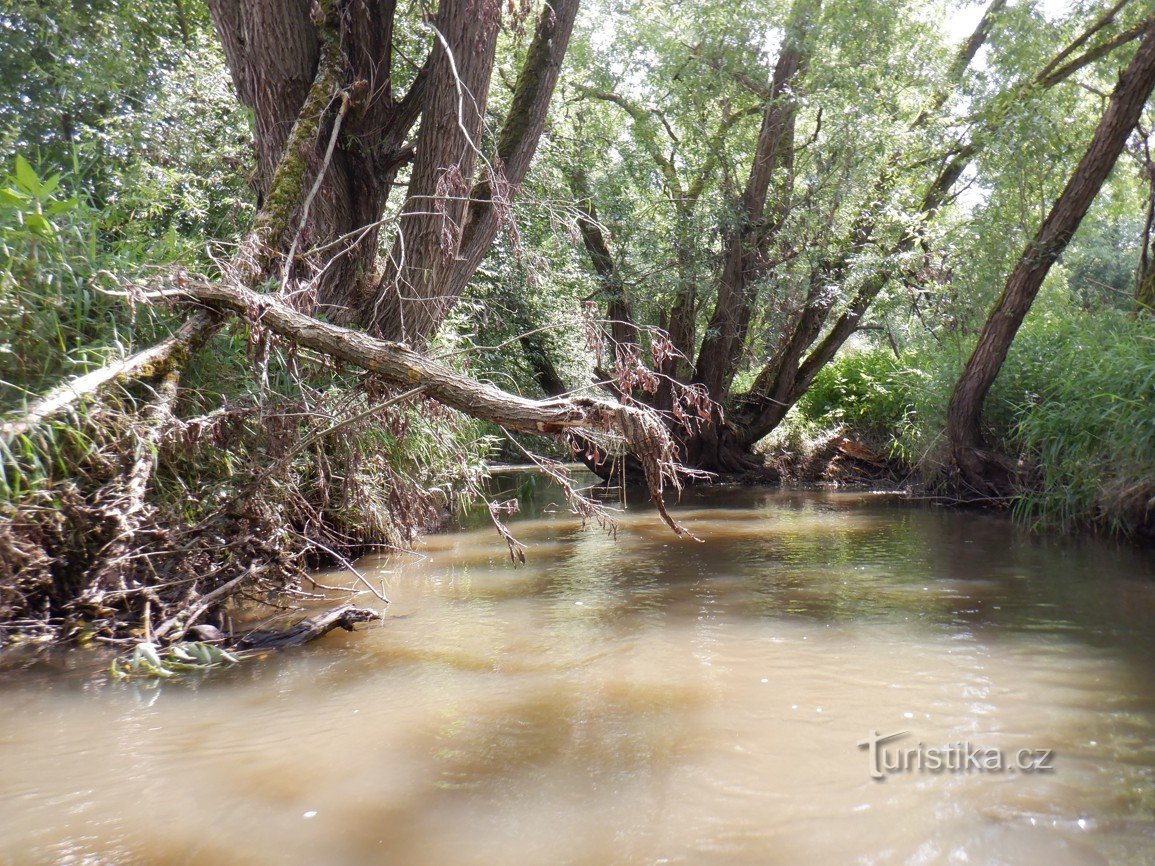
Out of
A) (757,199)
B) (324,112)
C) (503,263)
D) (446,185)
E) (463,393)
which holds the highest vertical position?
(757,199)

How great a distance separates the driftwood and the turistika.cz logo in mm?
2520

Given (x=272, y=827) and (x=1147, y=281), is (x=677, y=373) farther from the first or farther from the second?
(x=272, y=827)

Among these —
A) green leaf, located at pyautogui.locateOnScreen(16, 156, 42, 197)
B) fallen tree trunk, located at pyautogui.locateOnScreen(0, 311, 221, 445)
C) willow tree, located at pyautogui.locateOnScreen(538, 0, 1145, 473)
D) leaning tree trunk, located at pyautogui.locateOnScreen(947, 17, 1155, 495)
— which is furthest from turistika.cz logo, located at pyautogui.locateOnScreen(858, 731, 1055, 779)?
willow tree, located at pyautogui.locateOnScreen(538, 0, 1145, 473)

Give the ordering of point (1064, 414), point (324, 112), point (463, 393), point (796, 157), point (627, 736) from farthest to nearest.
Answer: point (796, 157) → point (1064, 414) → point (324, 112) → point (463, 393) → point (627, 736)

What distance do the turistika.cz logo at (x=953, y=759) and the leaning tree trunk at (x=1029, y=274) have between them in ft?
22.1

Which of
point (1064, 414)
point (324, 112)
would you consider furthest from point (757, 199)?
point (324, 112)

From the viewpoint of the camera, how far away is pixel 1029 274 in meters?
8.09

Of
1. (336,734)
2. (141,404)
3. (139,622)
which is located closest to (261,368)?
(141,404)

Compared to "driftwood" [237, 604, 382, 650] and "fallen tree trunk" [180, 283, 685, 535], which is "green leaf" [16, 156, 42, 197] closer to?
"fallen tree trunk" [180, 283, 685, 535]

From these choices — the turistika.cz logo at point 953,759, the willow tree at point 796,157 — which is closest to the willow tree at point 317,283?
the turistika.cz logo at point 953,759

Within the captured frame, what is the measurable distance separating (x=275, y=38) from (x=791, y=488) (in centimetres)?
872

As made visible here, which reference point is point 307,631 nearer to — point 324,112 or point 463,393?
point 463,393

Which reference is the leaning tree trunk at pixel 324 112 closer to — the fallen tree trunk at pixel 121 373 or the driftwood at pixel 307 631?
the fallen tree trunk at pixel 121 373

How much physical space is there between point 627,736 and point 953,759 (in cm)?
101
